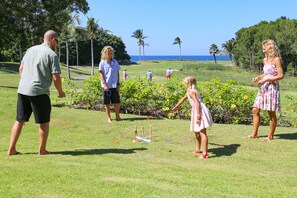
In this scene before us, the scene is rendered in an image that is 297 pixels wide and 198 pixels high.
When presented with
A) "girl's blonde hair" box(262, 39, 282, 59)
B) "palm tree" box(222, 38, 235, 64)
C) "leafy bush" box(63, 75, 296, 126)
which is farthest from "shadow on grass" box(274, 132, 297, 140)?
"palm tree" box(222, 38, 235, 64)

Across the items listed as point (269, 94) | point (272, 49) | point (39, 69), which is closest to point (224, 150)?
point (269, 94)

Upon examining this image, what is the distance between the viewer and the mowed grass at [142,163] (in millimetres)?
4324

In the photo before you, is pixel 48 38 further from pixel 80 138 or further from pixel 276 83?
pixel 276 83

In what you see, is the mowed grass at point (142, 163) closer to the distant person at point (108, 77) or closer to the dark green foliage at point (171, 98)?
the distant person at point (108, 77)

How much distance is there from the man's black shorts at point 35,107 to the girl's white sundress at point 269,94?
13.0ft

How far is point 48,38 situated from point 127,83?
5696 millimetres

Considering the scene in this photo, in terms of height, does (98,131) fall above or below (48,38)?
below

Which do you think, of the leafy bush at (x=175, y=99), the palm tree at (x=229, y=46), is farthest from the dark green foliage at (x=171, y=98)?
the palm tree at (x=229, y=46)

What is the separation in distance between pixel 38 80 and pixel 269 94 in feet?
13.9

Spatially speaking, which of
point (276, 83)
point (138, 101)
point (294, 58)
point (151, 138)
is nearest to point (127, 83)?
point (138, 101)

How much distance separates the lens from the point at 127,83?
11523mm

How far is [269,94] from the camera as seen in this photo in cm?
745

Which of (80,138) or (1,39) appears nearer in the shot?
(80,138)

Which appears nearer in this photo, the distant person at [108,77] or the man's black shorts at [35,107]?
the man's black shorts at [35,107]
